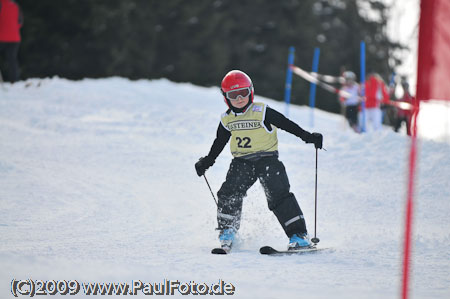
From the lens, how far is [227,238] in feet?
18.9

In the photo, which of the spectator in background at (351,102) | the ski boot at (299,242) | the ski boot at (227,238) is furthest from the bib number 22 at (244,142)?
the spectator in background at (351,102)

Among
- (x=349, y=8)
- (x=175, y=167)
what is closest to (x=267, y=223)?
(x=175, y=167)

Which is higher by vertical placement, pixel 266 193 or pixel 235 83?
pixel 235 83

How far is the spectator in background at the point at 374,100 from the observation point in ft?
47.5

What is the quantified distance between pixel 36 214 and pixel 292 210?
8.60 ft

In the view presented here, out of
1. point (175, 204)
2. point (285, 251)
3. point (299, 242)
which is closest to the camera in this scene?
point (285, 251)

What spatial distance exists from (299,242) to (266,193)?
501 mm

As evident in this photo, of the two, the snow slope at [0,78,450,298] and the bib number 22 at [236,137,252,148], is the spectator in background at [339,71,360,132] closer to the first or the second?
the snow slope at [0,78,450,298]

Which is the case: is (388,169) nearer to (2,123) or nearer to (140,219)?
(140,219)

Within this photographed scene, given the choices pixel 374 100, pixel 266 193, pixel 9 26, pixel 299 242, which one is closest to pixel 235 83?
pixel 266 193

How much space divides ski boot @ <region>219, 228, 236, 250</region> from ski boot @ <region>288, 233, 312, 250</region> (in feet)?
1.62

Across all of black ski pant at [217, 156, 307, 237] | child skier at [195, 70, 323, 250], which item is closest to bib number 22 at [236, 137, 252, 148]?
child skier at [195, 70, 323, 250]

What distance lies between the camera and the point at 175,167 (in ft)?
32.0

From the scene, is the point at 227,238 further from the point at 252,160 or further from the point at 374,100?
the point at 374,100
